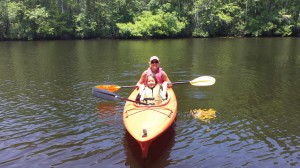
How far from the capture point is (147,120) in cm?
936

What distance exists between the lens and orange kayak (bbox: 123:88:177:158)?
27.6 ft

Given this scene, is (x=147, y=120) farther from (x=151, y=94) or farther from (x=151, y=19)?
(x=151, y=19)

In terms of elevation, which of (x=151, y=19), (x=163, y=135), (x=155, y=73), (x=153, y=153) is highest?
(x=151, y=19)

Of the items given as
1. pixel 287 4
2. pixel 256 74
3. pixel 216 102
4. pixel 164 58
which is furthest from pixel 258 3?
pixel 216 102

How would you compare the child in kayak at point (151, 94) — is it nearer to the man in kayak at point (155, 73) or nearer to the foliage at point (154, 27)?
the man in kayak at point (155, 73)

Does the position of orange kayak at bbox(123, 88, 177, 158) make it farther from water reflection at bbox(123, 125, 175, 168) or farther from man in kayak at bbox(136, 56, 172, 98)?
man in kayak at bbox(136, 56, 172, 98)

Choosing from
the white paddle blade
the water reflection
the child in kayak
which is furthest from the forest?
the water reflection

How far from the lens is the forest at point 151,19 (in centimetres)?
5450

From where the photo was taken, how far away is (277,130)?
10617 millimetres

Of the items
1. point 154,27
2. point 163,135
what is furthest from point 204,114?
point 154,27

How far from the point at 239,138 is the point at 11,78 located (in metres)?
15.2

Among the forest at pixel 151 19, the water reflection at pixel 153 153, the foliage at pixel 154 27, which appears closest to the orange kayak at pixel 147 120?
the water reflection at pixel 153 153

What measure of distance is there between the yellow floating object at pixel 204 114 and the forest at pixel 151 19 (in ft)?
136

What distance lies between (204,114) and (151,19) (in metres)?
43.8
